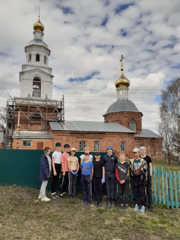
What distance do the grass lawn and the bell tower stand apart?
17.9 m

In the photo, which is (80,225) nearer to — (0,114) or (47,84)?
(47,84)

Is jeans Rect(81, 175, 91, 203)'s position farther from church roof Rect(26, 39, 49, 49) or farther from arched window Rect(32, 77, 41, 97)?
church roof Rect(26, 39, 49, 49)

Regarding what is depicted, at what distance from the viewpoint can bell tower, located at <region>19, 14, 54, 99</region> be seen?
2206 centimetres

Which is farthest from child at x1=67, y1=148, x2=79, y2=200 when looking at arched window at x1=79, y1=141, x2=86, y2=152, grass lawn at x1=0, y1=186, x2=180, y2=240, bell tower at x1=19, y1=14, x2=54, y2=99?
bell tower at x1=19, y1=14, x2=54, y2=99

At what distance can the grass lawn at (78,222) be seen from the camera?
4074 mm

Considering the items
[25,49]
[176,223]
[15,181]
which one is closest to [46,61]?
[25,49]

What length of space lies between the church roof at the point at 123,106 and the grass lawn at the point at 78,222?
22092 millimetres

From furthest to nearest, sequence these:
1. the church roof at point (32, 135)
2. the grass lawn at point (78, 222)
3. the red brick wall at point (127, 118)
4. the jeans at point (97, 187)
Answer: the red brick wall at point (127, 118) < the church roof at point (32, 135) < the jeans at point (97, 187) < the grass lawn at point (78, 222)

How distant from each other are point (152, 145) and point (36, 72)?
19.5 meters

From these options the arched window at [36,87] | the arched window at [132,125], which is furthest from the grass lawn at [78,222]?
the arched window at [132,125]

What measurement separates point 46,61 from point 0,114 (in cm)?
1369

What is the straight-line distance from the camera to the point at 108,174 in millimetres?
5719

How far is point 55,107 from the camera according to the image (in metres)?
22.4

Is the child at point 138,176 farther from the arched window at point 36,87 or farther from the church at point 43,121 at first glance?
the arched window at point 36,87
